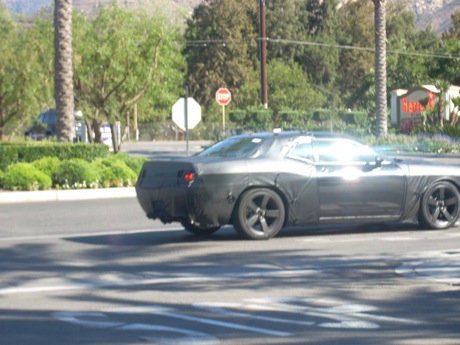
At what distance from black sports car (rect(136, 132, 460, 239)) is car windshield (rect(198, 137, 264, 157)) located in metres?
0.02

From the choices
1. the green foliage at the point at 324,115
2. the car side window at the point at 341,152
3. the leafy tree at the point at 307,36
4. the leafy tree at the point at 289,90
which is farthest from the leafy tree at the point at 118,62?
the leafy tree at the point at 307,36

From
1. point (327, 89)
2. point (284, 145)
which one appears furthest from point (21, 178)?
point (327, 89)

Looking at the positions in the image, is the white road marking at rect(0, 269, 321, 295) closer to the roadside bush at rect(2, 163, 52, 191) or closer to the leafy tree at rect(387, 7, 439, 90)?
the roadside bush at rect(2, 163, 52, 191)

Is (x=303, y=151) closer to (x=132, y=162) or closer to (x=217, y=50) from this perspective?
(x=132, y=162)

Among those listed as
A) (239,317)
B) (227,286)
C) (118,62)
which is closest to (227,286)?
(227,286)

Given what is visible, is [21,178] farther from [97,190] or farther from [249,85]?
[249,85]

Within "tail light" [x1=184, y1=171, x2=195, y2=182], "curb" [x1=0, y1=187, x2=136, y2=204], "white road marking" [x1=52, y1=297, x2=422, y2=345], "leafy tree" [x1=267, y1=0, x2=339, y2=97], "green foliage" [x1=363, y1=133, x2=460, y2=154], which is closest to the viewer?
"white road marking" [x1=52, y1=297, x2=422, y2=345]

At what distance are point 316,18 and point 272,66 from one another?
16371mm

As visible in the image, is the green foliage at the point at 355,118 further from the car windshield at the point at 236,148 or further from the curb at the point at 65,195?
the car windshield at the point at 236,148

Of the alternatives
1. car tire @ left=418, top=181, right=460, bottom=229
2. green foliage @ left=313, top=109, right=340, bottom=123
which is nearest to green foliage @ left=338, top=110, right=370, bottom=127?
green foliage @ left=313, top=109, right=340, bottom=123

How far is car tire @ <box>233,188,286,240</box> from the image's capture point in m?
13.8

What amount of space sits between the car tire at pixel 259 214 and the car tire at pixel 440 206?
221 cm

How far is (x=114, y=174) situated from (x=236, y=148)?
9795 mm

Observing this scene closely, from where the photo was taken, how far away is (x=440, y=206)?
14.9m
